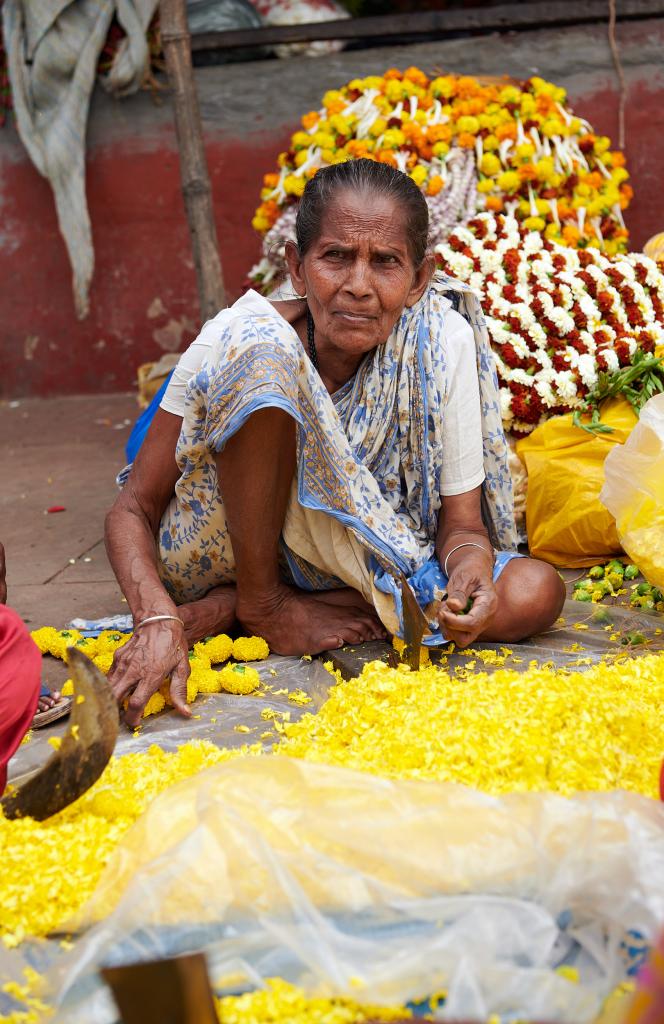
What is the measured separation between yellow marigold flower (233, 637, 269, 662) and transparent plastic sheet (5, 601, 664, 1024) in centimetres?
114

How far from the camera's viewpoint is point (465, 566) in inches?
108

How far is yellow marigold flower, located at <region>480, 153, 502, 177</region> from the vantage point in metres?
4.31

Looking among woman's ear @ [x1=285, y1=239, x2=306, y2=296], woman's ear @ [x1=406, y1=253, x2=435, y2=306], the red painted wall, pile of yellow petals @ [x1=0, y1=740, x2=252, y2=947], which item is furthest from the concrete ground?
woman's ear @ [x1=406, y1=253, x2=435, y2=306]

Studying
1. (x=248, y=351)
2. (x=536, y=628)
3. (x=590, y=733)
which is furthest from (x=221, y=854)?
(x=536, y=628)

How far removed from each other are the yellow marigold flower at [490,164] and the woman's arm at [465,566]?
1850mm

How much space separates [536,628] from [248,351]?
3.36 ft

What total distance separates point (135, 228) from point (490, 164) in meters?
2.45

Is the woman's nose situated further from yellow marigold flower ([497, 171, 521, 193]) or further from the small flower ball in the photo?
yellow marigold flower ([497, 171, 521, 193])

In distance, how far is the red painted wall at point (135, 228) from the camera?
5660 millimetres

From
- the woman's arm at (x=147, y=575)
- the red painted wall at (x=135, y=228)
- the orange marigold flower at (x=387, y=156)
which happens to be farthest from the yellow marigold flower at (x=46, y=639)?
the red painted wall at (x=135, y=228)

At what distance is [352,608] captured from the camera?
9.75ft

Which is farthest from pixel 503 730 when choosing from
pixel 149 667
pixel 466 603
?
pixel 149 667

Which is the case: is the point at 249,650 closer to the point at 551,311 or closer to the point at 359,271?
the point at 359,271

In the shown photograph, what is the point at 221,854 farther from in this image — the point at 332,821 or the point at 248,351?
the point at 248,351
